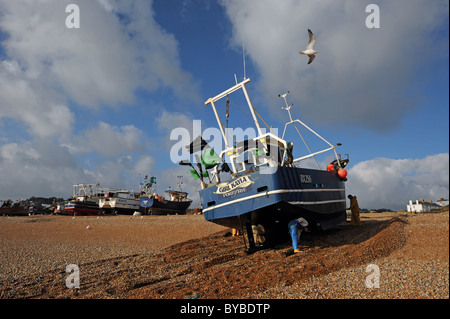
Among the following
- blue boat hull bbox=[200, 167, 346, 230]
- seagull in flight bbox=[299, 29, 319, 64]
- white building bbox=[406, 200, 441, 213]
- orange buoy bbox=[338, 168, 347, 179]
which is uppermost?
seagull in flight bbox=[299, 29, 319, 64]

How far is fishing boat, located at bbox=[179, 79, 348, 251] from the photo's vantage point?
29.8 ft

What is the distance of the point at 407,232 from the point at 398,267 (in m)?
3.22

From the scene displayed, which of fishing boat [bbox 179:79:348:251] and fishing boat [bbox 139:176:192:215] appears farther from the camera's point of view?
fishing boat [bbox 139:176:192:215]

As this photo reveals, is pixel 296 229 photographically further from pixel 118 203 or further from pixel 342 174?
pixel 118 203

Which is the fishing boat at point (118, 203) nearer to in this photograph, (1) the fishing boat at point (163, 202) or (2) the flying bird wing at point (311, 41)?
(1) the fishing boat at point (163, 202)

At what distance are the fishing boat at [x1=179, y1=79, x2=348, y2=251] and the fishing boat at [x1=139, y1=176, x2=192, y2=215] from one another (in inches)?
1362

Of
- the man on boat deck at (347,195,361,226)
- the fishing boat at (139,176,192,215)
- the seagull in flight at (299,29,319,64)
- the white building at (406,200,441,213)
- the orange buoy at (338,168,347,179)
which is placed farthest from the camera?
the fishing boat at (139,176,192,215)

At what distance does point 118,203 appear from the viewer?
4659cm

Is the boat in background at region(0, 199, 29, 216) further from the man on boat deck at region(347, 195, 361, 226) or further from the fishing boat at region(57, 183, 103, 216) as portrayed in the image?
the man on boat deck at region(347, 195, 361, 226)

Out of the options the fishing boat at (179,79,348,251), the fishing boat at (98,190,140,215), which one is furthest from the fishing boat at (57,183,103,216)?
the fishing boat at (179,79,348,251)

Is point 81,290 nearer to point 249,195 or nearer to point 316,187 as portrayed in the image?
point 249,195

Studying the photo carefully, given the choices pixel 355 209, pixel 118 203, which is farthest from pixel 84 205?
pixel 355 209
